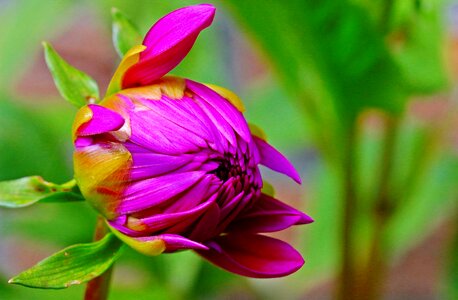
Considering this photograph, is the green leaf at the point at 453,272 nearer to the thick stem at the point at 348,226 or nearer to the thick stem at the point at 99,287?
the thick stem at the point at 348,226

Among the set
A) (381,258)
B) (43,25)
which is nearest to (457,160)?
(381,258)

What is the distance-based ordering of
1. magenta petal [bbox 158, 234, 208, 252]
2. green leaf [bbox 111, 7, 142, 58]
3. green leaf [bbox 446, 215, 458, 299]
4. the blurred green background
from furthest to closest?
1. green leaf [bbox 446, 215, 458, 299]
2. the blurred green background
3. green leaf [bbox 111, 7, 142, 58]
4. magenta petal [bbox 158, 234, 208, 252]

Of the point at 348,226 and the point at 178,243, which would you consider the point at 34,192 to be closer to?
the point at 178,243

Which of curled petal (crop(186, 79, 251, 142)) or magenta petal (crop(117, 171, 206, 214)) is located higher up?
curled petal (crop(186, 79, 251, 142))

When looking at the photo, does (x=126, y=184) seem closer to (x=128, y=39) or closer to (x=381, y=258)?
(x=128, y=39)

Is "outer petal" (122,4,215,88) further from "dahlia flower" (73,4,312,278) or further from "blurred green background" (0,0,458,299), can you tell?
"blurred green background" (0,0,458,299)

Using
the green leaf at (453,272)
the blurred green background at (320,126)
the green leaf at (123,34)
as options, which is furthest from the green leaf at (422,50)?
the green leaf at (123,34)

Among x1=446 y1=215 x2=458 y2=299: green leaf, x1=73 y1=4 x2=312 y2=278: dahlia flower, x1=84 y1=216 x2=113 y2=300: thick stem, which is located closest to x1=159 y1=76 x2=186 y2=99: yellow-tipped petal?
x1=73 y1=4 x2=312 y2=278: dahlia flower
